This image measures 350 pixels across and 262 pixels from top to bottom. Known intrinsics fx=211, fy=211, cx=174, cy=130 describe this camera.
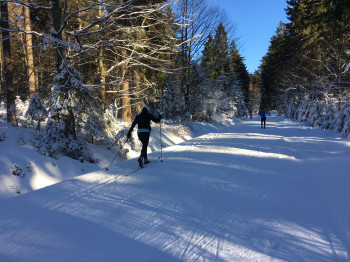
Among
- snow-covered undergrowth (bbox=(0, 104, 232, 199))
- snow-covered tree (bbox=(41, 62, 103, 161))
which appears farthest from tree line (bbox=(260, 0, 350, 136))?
snow-covered undergrowth (bbox=(0, 104, 232, 199))

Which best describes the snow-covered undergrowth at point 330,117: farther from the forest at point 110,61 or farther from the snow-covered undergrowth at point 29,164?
the snow-covered undergrowth at point 29,164

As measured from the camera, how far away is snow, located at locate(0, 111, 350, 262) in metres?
2.57

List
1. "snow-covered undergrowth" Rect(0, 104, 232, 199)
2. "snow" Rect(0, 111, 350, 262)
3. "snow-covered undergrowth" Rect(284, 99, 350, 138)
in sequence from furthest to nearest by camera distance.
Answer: "snow-covered undergrowth" Rect(284, 99, 350, 138) < "snow-covered undergrowth" Rect(0, 104, 232, 199) < "snow" Rect(0, 111, 350, 262)

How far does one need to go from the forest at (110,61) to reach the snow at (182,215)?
2.48 meters

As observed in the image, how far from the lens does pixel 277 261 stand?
2.40m

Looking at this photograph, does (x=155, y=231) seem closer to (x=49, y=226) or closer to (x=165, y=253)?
(x=165, y=253)

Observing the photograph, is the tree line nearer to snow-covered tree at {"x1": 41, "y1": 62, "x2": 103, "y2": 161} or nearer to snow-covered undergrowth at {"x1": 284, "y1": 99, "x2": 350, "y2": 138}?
snow-covered undergrowth at {"x1": 284, "y1": 99, "x2": 350, "y2": 138}

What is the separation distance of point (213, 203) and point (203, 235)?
1.02 m

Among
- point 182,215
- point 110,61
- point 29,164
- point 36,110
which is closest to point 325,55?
point 110,61

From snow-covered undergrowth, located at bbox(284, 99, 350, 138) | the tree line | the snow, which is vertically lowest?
the snow

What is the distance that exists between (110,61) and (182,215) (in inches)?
501

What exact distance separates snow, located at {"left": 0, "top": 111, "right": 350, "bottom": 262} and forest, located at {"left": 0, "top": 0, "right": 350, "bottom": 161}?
2.48 metres

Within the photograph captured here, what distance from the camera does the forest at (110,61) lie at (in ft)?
23.2

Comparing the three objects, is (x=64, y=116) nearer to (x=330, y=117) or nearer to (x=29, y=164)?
(x=29, y=164)
